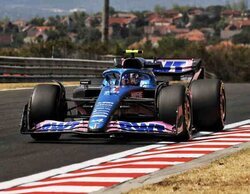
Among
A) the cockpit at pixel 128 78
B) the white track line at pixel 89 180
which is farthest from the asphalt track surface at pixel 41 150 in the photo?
the cockpit at pixel 128 78

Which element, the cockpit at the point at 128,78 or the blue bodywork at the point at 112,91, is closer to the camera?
the blue bodywork at the point at 112,91

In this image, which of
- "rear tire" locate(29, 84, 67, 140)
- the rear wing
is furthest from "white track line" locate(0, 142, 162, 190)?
the rear wing

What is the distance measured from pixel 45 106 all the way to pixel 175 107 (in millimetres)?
2217

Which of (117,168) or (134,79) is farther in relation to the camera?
(134,79)

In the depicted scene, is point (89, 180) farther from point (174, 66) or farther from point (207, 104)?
point (174, 66)

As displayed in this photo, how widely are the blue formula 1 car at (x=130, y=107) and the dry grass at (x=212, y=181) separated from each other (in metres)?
2.56

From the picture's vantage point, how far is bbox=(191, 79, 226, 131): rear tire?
1376 centimetres

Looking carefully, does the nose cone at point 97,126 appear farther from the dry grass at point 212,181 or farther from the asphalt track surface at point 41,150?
the dry grass at point 212,181

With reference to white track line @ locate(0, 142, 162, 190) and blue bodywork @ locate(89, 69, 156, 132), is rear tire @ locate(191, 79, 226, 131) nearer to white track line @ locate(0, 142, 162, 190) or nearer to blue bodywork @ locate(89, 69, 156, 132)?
A: blue bodywork @ locate(89, 69, 156, 132)

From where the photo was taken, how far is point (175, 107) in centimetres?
1236

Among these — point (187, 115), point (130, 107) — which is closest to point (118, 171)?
point (187, 115)

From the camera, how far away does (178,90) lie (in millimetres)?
12523

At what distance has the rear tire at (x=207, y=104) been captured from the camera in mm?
13758

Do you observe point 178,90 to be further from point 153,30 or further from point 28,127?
point 153,30
